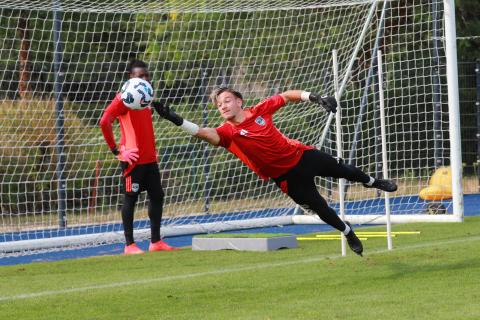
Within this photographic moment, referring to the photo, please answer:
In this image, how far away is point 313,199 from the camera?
1062cm

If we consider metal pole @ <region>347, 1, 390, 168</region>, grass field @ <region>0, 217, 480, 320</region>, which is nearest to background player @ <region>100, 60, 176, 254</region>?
grass field @ <region>0, 217, 480, 320</region>

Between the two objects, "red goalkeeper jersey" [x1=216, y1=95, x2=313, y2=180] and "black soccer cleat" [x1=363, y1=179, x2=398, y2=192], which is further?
"black soccer cleat" [x1=363, y1=179, x2=398, y2=192]

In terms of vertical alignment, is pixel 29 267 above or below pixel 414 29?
below

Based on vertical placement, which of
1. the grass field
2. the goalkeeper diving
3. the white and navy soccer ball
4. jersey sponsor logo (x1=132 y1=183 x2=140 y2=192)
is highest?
the white and navy soccer ball

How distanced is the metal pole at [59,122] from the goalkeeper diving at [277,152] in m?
5.88

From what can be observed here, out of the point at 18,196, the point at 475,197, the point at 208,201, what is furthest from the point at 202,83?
the point at 475,197

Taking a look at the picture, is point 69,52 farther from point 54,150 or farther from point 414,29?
point 414,29

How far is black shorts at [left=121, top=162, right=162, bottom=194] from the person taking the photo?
1337 cm

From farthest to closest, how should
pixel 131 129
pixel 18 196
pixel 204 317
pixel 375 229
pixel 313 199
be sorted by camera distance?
pixel 18 196
pixel 375 229
pixel 131 129
pixel 313 199
pixel 204 317

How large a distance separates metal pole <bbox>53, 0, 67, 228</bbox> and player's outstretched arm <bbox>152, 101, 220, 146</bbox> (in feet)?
20.1

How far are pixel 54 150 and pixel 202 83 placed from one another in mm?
2669

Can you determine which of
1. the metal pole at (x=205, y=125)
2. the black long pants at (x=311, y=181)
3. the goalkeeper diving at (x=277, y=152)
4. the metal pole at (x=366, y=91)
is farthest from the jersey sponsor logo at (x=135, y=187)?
the metal pole at (x=205, y=125)

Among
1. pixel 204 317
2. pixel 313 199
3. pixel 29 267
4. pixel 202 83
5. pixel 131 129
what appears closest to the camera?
pixel 204 317

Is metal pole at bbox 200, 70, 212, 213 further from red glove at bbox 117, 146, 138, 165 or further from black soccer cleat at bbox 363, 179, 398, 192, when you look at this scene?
black soccer cleat at bbox 363, 179, 398, 192
